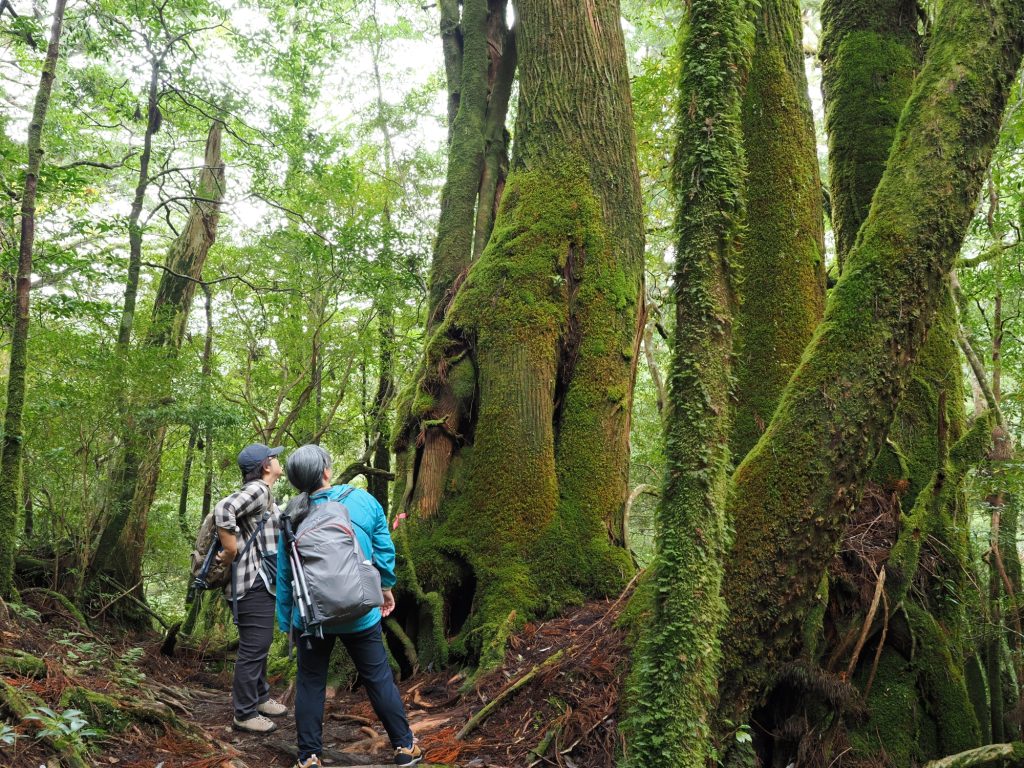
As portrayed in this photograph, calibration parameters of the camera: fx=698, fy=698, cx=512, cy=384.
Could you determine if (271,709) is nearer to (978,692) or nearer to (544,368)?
(544,368)

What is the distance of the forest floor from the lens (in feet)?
11.4

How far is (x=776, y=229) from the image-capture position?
4863 mm

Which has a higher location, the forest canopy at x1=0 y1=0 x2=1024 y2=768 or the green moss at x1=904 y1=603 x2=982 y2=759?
the forest canopy at x1=0 y1=0 x2=1024 y2=768

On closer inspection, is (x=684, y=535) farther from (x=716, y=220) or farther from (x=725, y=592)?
(x=716, y=220)

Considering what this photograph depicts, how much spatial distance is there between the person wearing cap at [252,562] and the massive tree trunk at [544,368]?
1.18m

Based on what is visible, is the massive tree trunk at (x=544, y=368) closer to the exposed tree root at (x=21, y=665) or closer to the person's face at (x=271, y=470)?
the person's face at (x=271, y=470)

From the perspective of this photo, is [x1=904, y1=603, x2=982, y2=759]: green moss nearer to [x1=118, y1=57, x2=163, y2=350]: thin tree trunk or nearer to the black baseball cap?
the black baseball cap

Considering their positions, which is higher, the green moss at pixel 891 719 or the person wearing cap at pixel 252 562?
the person wearing cap at pixel 252 562

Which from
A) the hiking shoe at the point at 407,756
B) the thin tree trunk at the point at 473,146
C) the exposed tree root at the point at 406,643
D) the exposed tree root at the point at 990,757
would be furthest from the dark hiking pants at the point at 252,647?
the exposed tree root at the point at 990,757

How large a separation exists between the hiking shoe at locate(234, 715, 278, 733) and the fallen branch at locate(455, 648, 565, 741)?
1.42 metres

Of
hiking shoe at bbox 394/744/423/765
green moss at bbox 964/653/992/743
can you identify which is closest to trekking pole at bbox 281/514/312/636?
hiking shoe at bbox 394/744/423/765

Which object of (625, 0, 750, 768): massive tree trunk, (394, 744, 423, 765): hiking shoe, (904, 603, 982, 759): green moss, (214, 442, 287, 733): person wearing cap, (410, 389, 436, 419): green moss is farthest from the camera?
(410, 389, 436, 419): green moss

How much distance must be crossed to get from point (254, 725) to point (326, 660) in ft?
4.04

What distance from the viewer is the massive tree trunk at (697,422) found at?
2.96 m
